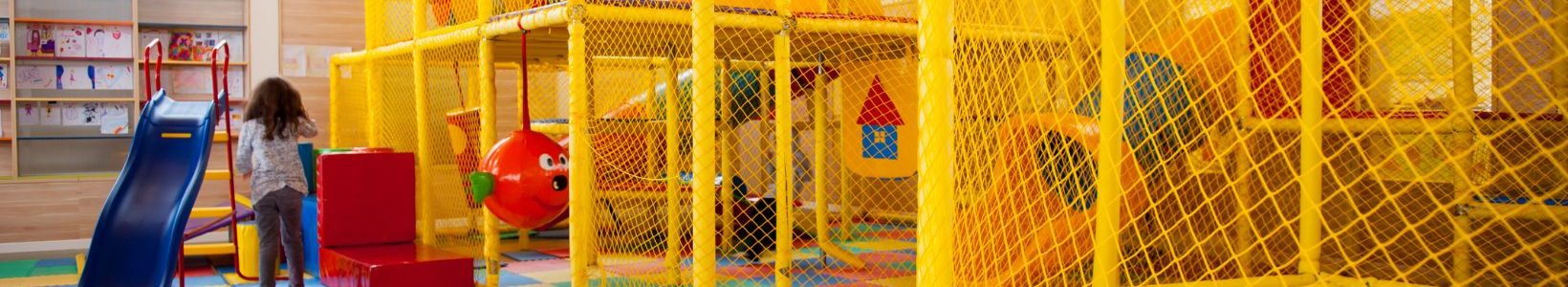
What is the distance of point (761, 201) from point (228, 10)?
3.80 meters

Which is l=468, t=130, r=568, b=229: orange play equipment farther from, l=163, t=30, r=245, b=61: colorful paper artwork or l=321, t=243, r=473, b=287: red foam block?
l=163, t=30, r=245, b=61: colorful paper artwork

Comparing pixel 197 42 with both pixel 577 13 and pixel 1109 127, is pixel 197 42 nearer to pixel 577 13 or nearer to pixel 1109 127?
pixel 577 13

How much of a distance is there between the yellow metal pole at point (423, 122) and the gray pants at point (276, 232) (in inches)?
30.9

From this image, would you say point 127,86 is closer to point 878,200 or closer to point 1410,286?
point 878,200

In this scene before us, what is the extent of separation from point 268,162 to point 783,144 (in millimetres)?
2147

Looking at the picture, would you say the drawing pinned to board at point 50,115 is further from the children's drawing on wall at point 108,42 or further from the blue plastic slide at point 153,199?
the blue plastic slide at point 153,199

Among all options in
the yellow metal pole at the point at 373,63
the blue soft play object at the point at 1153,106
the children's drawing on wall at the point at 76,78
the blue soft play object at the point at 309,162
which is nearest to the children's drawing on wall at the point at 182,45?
the children's drawing on wall at the point at 76,78

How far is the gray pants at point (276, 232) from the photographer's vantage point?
16.1 ft

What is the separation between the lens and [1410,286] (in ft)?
8.92

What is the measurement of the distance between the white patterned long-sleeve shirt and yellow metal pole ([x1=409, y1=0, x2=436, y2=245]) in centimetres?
61

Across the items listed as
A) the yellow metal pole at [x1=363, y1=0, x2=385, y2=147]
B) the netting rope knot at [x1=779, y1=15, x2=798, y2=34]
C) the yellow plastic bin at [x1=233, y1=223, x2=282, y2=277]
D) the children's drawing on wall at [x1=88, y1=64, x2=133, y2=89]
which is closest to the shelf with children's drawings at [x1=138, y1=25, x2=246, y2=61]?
the children's drawing on wall at [x1=88, y1=64, x2=133, y2=89]

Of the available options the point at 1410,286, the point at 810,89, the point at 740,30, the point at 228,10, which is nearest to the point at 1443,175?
the point at 1410,286

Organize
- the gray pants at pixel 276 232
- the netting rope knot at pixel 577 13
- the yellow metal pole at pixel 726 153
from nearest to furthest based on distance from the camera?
the netting rope knot at pixel 577 13, the gray pants at pixel 276 232, the yellow metal pole at pixel 726 153

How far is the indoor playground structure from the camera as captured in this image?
111 inches
